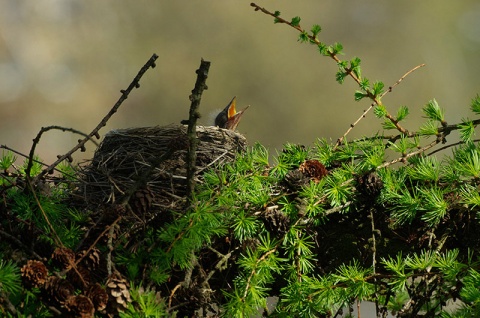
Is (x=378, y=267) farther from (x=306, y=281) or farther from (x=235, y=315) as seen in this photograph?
(x=235, y=315)

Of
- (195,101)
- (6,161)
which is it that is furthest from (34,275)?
(6,161)

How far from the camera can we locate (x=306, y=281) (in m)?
1.08

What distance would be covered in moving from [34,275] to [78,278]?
6cm

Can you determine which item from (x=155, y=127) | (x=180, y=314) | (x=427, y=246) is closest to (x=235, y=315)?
(x=180, y=314)

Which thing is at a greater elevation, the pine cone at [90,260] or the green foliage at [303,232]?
the green foliage at [303,232]

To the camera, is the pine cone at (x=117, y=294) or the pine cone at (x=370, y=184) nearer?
the pine cone at (x=117, y=294)

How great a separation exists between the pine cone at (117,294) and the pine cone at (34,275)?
85 mm

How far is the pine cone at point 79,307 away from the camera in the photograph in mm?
845

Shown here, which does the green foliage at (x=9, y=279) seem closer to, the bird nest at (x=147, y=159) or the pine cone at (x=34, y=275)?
the pine cone at (x=34, y=275)

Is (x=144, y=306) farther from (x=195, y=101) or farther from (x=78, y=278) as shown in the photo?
(x=195, y=101)

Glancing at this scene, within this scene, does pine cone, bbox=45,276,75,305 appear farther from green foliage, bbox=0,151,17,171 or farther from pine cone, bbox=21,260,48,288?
green foliage, bbox=0,151,17,171

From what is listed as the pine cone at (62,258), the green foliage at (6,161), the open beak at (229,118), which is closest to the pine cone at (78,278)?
the pine cone at (62,258)

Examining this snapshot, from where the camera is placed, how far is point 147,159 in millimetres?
1688

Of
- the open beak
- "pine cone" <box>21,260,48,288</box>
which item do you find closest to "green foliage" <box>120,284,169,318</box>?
"pine cone" <box>21,260,48,288</box>
